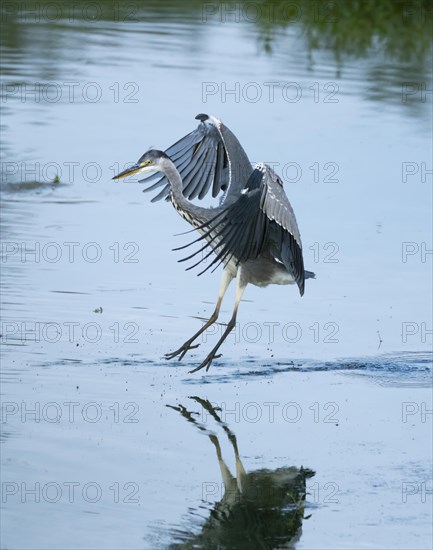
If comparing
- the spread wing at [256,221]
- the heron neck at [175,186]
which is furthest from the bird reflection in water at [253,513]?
the heron neck at [175,186]

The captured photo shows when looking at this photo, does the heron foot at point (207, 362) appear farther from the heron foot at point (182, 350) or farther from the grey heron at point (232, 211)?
the heron foot at point (182, 350)

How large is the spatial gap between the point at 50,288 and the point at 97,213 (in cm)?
205

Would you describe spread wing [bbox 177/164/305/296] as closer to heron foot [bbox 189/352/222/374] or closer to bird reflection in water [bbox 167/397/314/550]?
heron foot [bbox 189/352/222/374]

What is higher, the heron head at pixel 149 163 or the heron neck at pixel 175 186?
the heron head at pixel 149 163

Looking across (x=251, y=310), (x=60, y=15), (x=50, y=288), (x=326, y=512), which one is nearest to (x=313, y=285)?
(x=251, y=310)

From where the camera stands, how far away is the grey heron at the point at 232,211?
8.27m

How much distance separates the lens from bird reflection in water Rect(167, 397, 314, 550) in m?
6.34

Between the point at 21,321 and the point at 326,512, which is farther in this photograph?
the point at 21,321

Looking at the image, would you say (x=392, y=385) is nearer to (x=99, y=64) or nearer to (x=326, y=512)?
(x=326, y=512)

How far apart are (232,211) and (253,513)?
2.15 meters

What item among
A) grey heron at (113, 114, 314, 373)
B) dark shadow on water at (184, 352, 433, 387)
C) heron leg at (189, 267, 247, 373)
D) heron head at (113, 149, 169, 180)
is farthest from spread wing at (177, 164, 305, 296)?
dark shadow on water at (184, 352, 433, 387)

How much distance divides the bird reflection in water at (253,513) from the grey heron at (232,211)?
1309 mm

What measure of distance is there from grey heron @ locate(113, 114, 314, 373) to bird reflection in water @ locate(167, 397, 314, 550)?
4.29 feet

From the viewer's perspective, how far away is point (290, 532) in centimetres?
647
